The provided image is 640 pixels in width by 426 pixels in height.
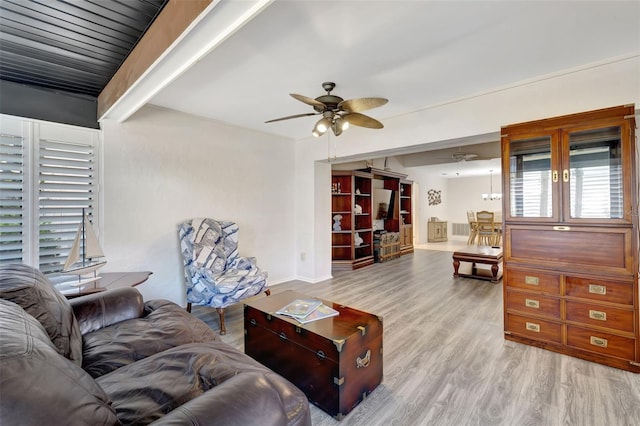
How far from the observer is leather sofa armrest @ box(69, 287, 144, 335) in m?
1.81

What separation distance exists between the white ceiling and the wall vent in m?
8.90

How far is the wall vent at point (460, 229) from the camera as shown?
428 inches

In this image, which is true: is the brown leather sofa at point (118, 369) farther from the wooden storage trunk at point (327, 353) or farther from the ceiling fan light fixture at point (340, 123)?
the ceiling fan light fixture at point (340, 123)

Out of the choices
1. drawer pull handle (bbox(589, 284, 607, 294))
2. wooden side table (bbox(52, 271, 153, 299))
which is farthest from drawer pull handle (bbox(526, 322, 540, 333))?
wooden side table (bbox(52, 271, 153, 299))

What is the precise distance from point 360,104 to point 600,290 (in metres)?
2.41

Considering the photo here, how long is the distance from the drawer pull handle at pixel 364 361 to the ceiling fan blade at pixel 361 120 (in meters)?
1.93

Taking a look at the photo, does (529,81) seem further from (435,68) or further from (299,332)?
(299,332)

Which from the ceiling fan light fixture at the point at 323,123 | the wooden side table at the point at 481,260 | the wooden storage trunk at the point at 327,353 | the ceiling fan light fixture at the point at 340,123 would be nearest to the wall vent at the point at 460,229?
the wooden side table at the point at 481,260

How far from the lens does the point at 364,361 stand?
179cm

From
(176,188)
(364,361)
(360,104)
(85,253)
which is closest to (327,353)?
(364,361)

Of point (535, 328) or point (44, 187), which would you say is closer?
point (535, 328)

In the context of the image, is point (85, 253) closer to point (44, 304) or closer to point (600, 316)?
point (44, 304)

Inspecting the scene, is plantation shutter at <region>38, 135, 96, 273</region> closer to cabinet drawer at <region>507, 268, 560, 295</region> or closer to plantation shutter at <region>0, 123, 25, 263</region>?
plantation shutter at <region>0, 123, 25, 263</region>

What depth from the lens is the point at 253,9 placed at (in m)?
1.27
